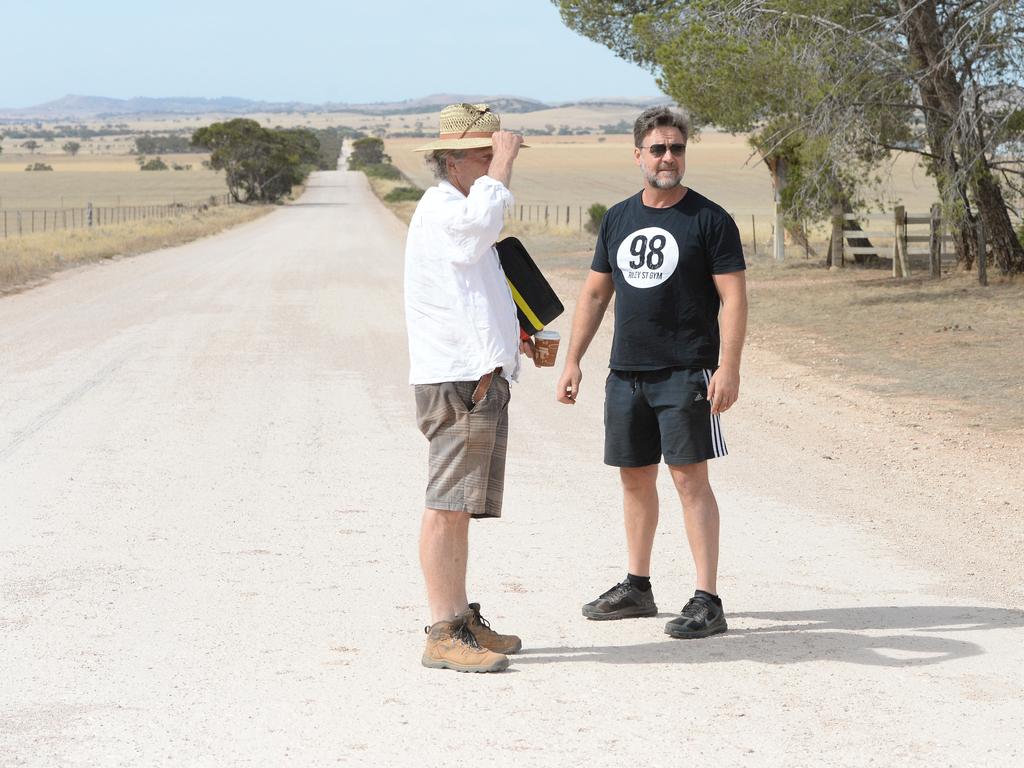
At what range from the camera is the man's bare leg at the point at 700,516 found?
4941 mm

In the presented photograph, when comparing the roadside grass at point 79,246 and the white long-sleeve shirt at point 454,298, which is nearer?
the white long-sleeve shirt at point 454,298

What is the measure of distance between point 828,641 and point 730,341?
1.13 meters

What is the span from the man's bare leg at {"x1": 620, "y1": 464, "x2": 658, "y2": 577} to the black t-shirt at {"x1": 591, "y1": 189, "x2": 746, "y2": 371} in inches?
18.2

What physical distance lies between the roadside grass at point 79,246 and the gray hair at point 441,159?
17864 mm

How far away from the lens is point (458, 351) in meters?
4.41

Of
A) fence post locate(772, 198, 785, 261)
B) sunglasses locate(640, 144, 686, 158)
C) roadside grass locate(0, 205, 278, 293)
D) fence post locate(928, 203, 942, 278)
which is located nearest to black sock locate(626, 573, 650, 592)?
sunglasses locate(640, 144, 686, 158)

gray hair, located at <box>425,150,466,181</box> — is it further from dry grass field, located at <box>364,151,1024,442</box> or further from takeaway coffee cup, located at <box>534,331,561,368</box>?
takeaway coffee cup, located at <box>534,331,561,368</box>

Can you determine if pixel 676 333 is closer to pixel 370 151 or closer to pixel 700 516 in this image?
pixel 700 516

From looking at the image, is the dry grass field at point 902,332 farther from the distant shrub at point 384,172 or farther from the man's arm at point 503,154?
the distant shrub at point 384,172

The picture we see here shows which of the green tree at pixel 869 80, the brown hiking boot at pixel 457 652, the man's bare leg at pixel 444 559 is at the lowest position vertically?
the brown hiking boot at pixel 457 652

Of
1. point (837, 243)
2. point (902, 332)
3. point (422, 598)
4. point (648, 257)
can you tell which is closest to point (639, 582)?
point (422, 598)

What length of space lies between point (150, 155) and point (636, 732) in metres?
200

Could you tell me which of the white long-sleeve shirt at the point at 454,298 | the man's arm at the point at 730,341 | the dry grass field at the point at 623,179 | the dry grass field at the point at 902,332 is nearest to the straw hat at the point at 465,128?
the white long-sleeve shirt at the point at 454,298

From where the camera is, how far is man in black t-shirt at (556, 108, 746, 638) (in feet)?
15.8
